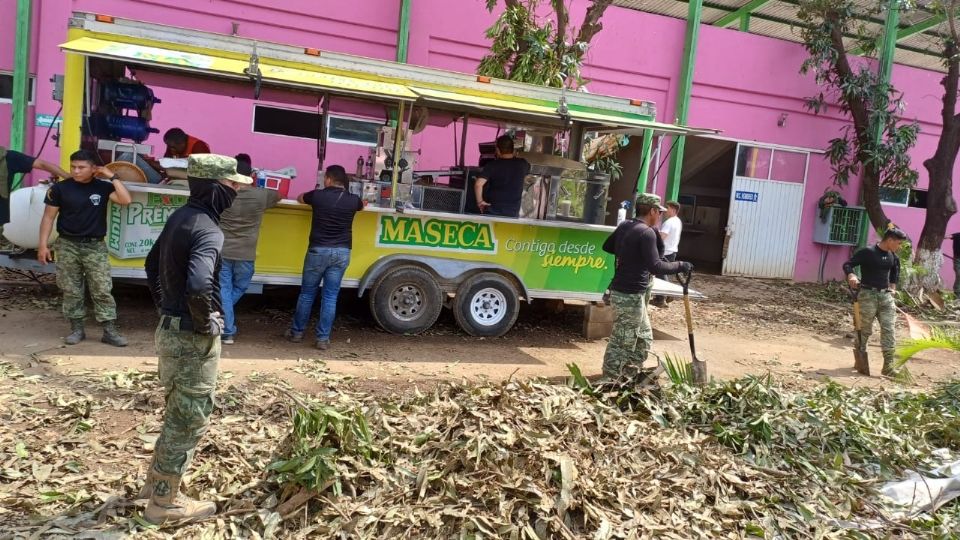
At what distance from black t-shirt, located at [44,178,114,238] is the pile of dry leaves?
5.55 feet

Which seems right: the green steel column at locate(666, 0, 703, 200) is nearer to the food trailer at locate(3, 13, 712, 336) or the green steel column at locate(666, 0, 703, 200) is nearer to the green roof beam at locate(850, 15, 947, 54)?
the green roof beam at locate(850, 15, 947, 54)

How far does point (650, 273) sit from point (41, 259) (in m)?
5.29

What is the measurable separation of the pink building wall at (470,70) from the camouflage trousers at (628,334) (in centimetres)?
466

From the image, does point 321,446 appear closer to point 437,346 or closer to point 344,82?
point 437,346

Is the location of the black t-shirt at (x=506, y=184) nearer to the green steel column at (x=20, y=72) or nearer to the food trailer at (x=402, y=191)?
the food trailer at (x=402, y=191)

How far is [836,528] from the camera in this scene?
4.25m

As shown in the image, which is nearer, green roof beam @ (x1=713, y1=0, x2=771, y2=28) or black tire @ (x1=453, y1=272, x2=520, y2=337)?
black tire @ (x1=453, y1=272, x2=520, y2=337)

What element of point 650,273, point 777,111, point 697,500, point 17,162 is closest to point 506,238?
point 650,273

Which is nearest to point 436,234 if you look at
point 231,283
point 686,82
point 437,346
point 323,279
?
point 437,346

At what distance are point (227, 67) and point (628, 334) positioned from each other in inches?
168

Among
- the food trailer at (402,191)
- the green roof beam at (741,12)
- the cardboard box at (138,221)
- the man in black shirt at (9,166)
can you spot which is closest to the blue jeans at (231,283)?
the food trailer at (402,191)

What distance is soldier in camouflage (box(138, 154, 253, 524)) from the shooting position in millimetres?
3701

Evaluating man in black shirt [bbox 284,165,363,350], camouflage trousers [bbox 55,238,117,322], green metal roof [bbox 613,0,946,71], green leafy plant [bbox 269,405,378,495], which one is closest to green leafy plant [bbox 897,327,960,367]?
green leafy plant [bbox 269,405,378,495]

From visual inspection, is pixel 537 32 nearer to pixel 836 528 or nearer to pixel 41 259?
pixel 41 259
